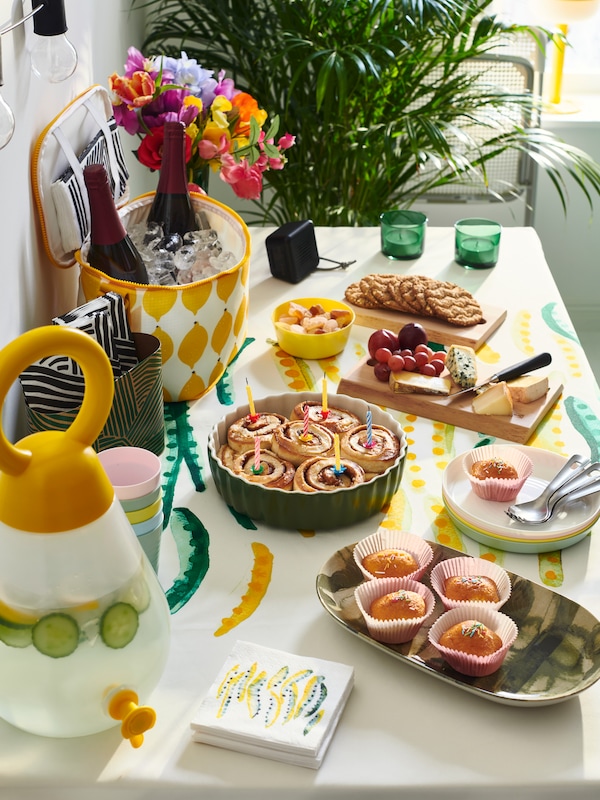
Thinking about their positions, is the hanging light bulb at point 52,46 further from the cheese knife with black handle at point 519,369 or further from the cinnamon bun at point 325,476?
the cheese knife with black handle at point 519,369

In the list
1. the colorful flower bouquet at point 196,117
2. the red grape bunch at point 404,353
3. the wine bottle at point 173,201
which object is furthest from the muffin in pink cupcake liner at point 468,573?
the colorful flower bouquet at point 196,117

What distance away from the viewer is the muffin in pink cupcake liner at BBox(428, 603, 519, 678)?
894mm

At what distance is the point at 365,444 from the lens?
1.21m

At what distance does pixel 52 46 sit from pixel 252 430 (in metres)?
0.57

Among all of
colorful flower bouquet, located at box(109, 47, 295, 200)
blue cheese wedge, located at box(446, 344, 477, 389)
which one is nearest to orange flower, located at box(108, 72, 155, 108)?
colorful flower bouquet, located at box(109, 47, 295, 200)

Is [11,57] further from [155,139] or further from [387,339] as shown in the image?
[387,339]

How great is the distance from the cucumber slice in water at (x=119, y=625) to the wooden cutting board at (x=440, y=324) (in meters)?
0.94

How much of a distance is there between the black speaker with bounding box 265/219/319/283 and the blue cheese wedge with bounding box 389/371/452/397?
1.55 ft

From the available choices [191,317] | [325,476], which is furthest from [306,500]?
[191,317]

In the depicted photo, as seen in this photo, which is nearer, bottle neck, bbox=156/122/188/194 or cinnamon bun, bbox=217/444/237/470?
cinnamon bun, bbox=217/444/237/470

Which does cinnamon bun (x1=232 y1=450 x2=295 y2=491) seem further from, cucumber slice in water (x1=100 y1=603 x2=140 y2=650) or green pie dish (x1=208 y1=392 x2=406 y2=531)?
cucumber slice in water (x1=100 y1=603 x2=140 y2=650)

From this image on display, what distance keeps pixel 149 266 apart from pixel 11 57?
0.35m

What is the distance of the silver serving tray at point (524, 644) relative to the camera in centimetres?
89

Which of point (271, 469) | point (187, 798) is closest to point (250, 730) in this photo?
point (187, 798)
